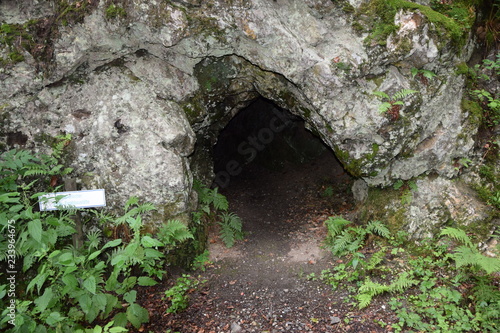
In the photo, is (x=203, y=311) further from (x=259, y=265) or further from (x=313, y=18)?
(x=313, y=18)

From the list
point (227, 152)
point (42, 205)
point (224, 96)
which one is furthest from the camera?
point (227, 152)

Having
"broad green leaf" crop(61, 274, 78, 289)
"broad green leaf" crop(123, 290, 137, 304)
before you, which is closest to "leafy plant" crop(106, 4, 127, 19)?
"broad green leaf" crop(61, 274, 78, 289)

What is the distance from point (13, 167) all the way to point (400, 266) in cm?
752

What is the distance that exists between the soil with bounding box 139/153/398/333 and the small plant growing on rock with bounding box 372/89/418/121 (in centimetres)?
296

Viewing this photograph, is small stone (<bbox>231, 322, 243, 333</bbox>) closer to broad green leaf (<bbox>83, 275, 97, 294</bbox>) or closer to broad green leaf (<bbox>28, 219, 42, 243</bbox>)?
broad green leaf (<bbox>83, 275, 97, 294</bbox>)

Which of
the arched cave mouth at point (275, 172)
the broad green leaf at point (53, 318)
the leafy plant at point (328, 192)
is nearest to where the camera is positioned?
the broad green leaf at point (53, 318)

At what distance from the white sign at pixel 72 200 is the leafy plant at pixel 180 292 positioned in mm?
2137

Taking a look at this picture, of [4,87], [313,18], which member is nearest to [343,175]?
[313,18]

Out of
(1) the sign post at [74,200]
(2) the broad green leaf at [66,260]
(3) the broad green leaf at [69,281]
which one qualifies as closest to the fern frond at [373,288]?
(3) the broad green leaf at [69,281]

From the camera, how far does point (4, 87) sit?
6.53m

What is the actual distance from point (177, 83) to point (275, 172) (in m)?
6.27

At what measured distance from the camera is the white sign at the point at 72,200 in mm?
5775

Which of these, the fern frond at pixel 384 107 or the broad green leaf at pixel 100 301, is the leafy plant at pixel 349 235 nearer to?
the fern frond at pixel 384 107

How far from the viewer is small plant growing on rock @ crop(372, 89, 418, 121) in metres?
6.71
